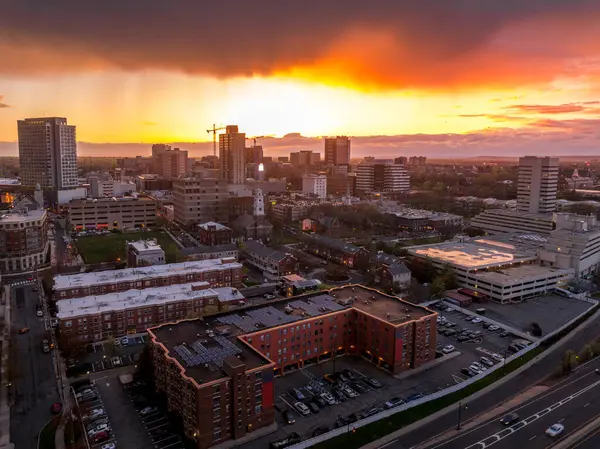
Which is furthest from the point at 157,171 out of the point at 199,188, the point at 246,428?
the point at 246,428

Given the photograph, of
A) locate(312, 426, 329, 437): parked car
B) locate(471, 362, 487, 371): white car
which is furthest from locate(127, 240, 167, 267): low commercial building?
locate(471, 362, 487, 371): white car

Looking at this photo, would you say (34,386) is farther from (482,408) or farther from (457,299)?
(457,299)

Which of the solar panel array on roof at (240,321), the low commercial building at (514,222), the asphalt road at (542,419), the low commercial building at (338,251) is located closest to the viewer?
the asphalt road at (542,419)

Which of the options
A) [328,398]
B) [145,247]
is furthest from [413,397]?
[145,247]

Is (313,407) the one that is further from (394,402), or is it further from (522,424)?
(522,424)

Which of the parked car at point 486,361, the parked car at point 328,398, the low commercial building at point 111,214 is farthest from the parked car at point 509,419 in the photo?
the low commercial building at point 111,214

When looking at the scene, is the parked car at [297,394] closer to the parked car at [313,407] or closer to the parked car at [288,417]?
the parked car at [313,407]
